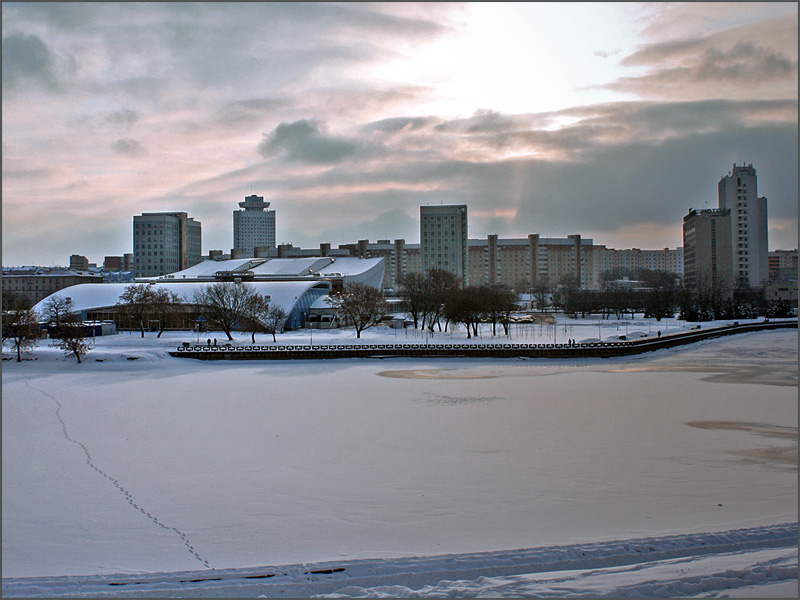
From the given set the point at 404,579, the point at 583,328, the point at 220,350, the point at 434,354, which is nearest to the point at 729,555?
the point at 404,579

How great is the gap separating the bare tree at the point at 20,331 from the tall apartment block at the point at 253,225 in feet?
449

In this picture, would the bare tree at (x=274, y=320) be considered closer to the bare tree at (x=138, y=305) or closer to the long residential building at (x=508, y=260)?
the bare tree at (x=138, y=305)

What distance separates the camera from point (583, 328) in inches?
2034

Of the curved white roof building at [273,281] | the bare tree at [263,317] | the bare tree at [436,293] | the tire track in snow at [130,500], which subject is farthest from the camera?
the curved white roof building at [273,281]

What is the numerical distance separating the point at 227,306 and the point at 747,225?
82713 millimetres

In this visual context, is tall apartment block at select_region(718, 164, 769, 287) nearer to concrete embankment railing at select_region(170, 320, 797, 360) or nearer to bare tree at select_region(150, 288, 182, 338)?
concrete embankment railing at select_region(170, 320, 797, 360)

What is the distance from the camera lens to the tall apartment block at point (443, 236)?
105875 mm

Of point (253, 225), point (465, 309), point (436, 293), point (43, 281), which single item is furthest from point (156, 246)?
point (465, 309)

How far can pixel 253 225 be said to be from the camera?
17575 centimetres

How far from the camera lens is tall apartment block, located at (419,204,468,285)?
106 meters

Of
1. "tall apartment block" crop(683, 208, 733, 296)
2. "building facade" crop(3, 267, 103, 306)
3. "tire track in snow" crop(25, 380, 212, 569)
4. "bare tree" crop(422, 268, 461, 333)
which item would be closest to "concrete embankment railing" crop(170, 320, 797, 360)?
"bare tree" crop(422, 268, 461, 333)

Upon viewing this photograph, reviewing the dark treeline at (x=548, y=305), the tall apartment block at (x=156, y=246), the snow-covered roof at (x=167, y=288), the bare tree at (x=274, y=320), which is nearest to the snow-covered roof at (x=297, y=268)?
the dark treeline at (x=548, y=305)

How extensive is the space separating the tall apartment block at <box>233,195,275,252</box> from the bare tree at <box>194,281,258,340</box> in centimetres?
12589

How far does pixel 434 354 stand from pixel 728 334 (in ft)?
91.7
